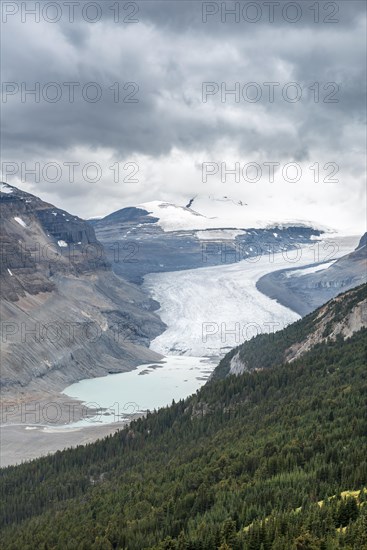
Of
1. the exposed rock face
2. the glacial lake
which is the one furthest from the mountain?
the exposed rock face

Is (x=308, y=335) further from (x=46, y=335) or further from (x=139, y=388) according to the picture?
(x=46, y=335)

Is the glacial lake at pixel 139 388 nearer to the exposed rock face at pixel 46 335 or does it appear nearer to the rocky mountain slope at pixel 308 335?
the exposed rock face at pixel 46 335

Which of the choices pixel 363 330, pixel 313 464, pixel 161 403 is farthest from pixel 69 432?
pixel 313 464

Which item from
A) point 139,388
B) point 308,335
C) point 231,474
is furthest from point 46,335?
point 231,474

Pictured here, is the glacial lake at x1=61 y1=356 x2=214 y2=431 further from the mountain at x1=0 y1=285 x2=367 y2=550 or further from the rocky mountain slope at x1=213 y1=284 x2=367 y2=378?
the mountain at x1=0 y1=285 x2=367 y2=550

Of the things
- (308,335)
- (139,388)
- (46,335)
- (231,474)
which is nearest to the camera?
(231,474)
